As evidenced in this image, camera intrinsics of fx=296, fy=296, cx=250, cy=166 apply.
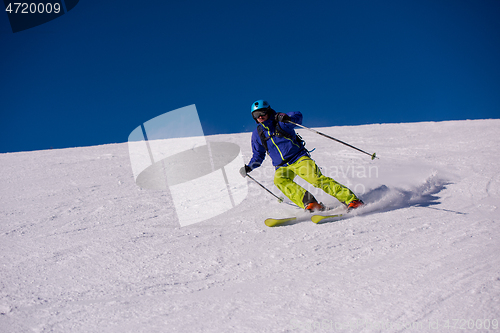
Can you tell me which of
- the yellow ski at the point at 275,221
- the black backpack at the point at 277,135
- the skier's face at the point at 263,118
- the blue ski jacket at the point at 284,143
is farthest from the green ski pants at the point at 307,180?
the skier's face at the point at 263,118

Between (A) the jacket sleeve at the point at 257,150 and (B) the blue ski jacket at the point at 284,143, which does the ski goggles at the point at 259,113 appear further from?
(A) the jacket sleeve at the point at 257,150

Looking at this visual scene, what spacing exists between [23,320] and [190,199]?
399cm

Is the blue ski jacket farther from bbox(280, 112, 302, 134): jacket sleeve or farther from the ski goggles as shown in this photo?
the ski goggles

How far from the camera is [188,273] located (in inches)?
121

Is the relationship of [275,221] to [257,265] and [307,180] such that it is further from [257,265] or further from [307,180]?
[257,265]

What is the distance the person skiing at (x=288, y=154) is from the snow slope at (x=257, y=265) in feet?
1.54

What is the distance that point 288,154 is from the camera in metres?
5.00

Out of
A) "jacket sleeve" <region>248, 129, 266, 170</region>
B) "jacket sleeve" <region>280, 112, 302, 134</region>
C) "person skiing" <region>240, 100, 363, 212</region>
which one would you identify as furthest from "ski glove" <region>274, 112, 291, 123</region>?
"jacket sleeve" <region>248, 129, 266, 170</region>

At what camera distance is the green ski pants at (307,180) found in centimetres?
475

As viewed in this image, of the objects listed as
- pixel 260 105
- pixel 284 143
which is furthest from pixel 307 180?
pixel 260 105

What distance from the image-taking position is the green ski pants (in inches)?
187

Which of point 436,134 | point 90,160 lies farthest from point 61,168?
point 436,134

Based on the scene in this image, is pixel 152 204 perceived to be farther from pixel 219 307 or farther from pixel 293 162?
pixel 219 307

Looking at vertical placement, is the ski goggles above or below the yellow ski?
above
